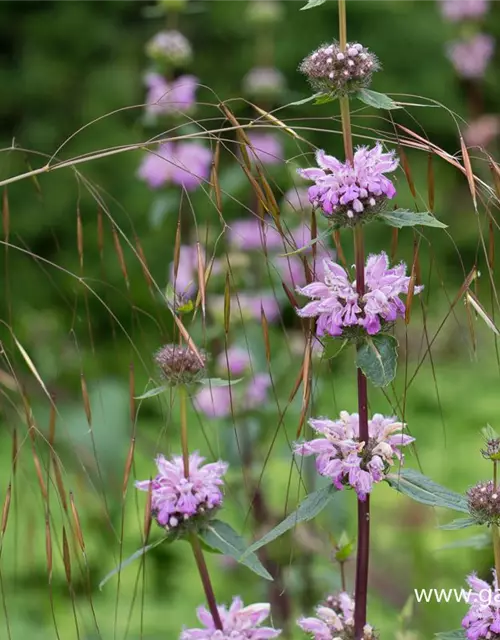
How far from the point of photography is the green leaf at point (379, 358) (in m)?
0.54

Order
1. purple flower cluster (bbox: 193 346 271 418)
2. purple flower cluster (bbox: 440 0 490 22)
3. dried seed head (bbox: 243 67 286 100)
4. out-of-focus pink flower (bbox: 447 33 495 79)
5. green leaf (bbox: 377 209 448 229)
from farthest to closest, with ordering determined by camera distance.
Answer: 1. out-of-focus pink flower (bbox: 447 33 495 79)
2. purple flower cluster (bbox: 440 0 490 22)
3. dried seed head (bbox: 243 67 286 100)
4. purple flower cluster (bbox: 193 346 271 418)
5. green leaf (bbox: 377 209 448 229)

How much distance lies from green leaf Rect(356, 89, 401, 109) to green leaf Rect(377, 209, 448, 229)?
2.3 inches

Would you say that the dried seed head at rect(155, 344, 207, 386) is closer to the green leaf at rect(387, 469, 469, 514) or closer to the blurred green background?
the green leaf at rect(387, 469, 469, 514)

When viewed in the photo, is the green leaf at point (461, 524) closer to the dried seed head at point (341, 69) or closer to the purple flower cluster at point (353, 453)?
the purple flower cluster at point (353, 453)

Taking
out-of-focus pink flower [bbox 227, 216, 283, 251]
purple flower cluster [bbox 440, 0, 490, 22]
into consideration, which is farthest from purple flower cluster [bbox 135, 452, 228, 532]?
purple flower cluster [bbox 440, 0, 490, 22]

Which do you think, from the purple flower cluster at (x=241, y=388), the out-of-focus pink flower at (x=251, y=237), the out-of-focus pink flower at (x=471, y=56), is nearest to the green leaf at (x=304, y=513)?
the purple flower cluster at (x=241, y=388)

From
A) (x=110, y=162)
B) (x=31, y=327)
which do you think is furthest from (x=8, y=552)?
(x=110, y=162)

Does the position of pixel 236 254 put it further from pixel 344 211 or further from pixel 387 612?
pixel 344 211

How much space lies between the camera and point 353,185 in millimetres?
552

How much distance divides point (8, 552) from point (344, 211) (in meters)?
1.45

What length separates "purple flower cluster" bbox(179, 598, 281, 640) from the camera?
24.0 inches

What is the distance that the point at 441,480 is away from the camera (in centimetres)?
194

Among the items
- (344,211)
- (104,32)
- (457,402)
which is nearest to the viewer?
(344,211)


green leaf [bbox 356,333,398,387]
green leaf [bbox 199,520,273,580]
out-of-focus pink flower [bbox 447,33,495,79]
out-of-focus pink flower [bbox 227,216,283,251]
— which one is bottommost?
green leaf [bbox 199,520,273,580]
